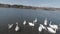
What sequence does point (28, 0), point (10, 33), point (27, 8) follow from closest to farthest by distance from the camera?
point (10, 33)
point (27, 8)
point (28, 0)

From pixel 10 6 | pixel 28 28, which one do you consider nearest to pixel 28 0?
pixel 10 6

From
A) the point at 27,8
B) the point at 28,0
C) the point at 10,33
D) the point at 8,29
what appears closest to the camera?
the point at 10,33

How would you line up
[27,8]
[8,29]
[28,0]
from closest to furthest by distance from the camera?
[8,29] → [27,8] → [28,0]

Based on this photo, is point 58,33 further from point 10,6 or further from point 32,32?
point 10,6

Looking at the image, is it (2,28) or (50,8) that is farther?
(50,8)

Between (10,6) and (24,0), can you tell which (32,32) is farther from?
(24,0)

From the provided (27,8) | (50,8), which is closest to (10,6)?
(27,8)

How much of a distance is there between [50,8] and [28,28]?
22.4 m

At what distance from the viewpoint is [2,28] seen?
2045cm

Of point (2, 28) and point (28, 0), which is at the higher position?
point (2, 28)

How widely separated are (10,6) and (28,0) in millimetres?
11621

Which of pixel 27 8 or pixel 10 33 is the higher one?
pixel 10 33

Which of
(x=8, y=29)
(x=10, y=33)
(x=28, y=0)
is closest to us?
(x=10, y=33)

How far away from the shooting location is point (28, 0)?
5447 centimetres
